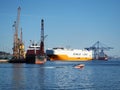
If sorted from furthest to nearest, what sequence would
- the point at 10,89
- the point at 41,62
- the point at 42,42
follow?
the point at 42,42 → the point at 41,62 → the point at 10,89

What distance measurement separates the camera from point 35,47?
521 feet

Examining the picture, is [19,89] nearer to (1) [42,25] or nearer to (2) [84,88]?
(2) [84,88]

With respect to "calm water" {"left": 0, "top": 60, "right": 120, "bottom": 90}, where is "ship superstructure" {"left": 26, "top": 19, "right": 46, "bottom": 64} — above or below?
above

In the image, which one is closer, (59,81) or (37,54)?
(59,81)

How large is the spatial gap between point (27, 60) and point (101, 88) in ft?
345

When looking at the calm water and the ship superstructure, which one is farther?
the ship superstructure

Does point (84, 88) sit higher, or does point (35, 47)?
point (35, 47)

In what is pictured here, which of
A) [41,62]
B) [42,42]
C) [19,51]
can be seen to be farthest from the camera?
[19,51]

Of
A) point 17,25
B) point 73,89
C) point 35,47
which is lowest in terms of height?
point 73,89

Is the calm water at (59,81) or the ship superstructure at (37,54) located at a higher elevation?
the ship superstructure at (37,54)

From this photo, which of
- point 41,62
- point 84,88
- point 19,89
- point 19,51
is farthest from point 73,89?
point 19,51

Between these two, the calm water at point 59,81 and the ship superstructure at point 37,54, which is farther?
the ship superstructure at point 37,54

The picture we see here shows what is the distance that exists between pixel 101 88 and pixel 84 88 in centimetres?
199

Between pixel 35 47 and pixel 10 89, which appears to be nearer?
pixel 10 89
